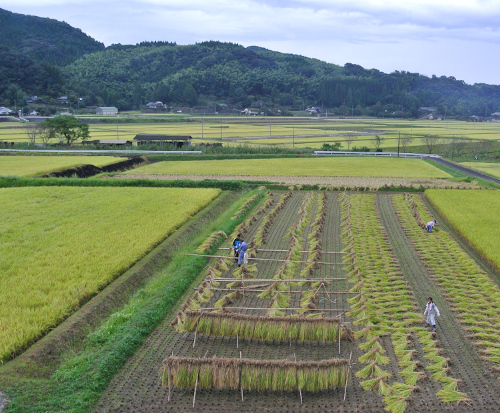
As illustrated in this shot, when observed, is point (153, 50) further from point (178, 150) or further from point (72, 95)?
point (178, 150)

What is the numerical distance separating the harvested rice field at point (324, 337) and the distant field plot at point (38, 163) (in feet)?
66.3

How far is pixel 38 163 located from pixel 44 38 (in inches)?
5764

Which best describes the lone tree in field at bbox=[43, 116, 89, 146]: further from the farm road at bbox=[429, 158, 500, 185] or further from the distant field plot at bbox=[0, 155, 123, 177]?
the farm road at bbox=[429, 158, 500, 185]

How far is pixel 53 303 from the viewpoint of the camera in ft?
38.3

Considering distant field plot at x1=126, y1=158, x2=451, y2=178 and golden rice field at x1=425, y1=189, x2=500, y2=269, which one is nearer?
golden rice field at x1=425, y1=189, x2=500, y2=269

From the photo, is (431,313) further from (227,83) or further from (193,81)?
(227,83)

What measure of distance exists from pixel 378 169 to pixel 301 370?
108ft

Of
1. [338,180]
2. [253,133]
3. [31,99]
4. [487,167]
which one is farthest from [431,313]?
[31,99]

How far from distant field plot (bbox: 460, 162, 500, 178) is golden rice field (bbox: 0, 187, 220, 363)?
72.6 ft

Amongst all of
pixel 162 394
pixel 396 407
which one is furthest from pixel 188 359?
pixel 396 407

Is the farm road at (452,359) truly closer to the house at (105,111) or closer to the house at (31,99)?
the house at (105,111)

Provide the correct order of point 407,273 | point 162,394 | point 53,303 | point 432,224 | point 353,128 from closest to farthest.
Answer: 1. point 162,394
2. point 53,303
3. point 407,273
4. point 432,224
5. point 353,128

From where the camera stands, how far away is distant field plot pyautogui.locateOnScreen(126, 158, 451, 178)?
3703 cm

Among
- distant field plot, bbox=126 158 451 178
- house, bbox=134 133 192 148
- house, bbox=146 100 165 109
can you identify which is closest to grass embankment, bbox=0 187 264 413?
distant field plot, bbox=126 158 451 178
